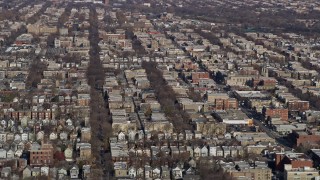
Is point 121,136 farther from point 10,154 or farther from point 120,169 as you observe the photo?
point 120,169

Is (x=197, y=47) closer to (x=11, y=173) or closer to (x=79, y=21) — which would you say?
(x=79, y=21)

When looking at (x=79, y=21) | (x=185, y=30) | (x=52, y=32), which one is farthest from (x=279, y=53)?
(x=79, y=21)

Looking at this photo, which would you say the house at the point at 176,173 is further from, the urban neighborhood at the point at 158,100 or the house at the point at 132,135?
the house at the point at 132,135

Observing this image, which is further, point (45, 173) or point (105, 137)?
point (105, 137)

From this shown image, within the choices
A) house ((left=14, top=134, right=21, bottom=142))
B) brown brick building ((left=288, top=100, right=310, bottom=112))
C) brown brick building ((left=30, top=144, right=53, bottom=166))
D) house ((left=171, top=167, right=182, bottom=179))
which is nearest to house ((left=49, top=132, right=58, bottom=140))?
house ((left=14, top=134, right=21, bottom=142))

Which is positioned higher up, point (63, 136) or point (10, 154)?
point (10, 154)

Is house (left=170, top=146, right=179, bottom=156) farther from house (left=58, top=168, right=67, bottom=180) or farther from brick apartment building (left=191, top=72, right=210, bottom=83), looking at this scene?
brick apartment building (left=191, top=72, right=210, bottom=83)

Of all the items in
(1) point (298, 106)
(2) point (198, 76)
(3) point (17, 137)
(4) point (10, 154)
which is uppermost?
(4) point (10, 154)

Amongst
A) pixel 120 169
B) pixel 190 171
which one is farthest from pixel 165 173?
pixel 120 169
